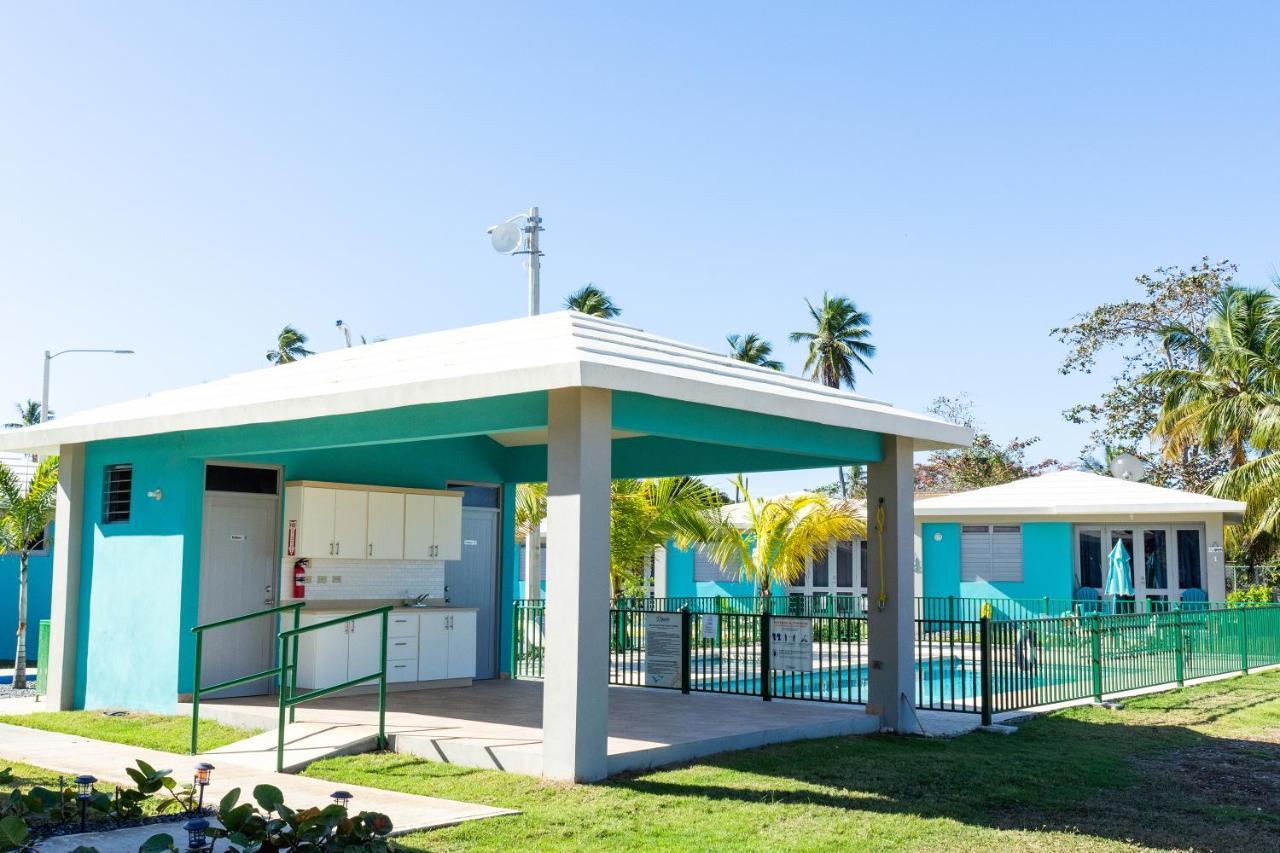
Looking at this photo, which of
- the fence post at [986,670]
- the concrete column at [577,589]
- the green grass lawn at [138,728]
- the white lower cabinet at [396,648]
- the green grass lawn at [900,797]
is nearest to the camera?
the green grass lawn at [900,797]

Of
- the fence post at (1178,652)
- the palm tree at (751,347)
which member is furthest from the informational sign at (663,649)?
the palm tree at (751,347)

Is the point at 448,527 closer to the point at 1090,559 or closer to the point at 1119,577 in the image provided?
the point at 1119,577

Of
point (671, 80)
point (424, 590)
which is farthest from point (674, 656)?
point (671, 80)

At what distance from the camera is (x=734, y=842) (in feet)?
23.7

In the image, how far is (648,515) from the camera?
72.5 ft

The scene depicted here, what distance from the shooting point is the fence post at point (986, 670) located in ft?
41.1

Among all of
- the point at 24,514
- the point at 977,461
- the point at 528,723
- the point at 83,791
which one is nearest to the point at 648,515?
the point at 24,514

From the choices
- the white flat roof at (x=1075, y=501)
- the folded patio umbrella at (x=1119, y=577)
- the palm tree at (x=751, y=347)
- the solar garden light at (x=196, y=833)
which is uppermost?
the palm tree at (x=751, y=347)

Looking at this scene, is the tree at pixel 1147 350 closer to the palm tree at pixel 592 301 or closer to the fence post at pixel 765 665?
the palm tree at pixel 592 301

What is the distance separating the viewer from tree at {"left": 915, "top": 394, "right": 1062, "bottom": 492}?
49156mm

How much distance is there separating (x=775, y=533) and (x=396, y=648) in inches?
449

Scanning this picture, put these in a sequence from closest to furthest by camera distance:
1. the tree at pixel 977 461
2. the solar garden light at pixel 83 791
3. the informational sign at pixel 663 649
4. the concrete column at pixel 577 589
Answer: the solar garden light at pixel 83 791
the concrete column at pixel 577 589
the informational sign at pixel 663 649
the tree at pixel 977 461

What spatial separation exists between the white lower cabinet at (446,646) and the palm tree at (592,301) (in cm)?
2374

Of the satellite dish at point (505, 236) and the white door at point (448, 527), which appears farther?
the satellite dish at point (505, 236)
